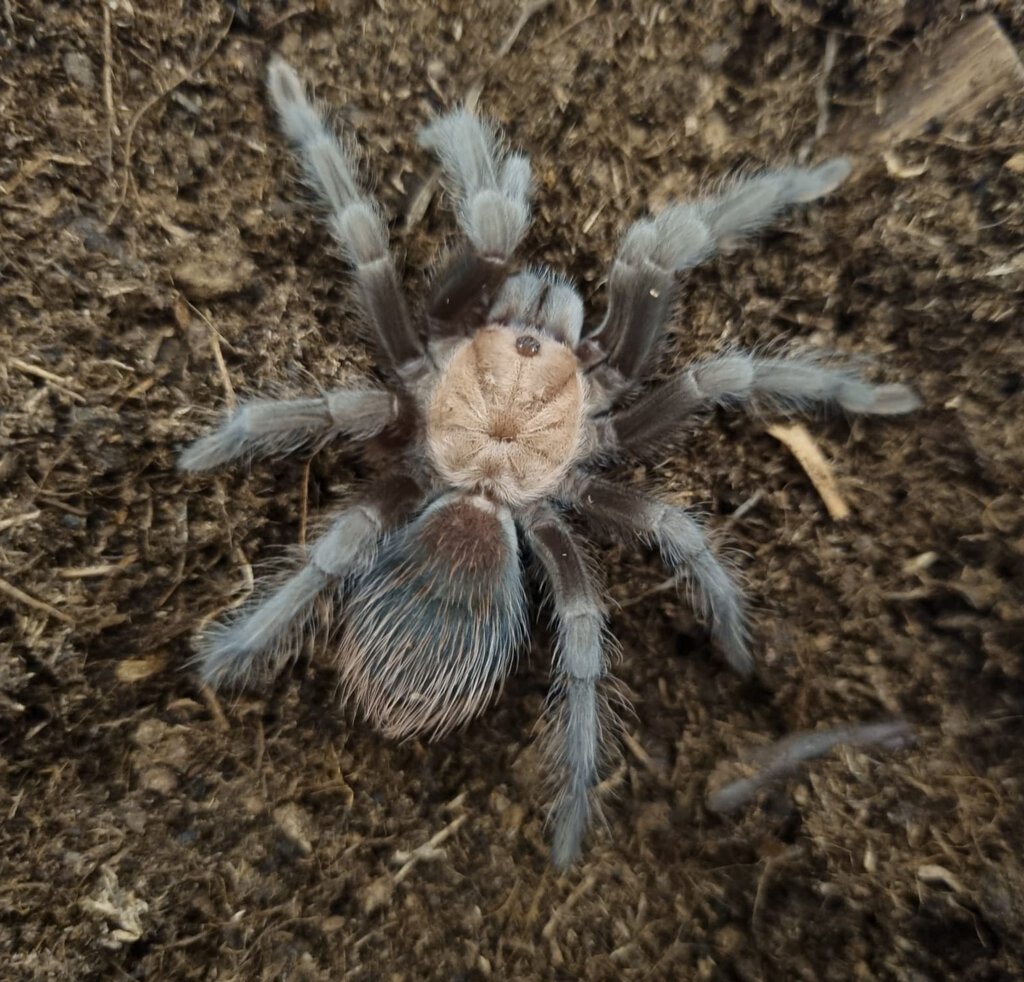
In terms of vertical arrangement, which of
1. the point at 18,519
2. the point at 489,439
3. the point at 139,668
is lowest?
the point at 139,668

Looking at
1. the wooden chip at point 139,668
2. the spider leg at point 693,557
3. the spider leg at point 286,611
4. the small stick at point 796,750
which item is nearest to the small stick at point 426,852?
the spider leg at point 286,611

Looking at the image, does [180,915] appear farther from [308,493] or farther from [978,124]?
[978,124]

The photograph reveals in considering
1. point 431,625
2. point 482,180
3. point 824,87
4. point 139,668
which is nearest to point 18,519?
point 139,668

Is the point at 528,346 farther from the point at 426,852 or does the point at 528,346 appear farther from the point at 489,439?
the point at 426,852

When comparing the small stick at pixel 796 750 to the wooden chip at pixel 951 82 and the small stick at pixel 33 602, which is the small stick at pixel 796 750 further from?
the small stick at pixel 33 602

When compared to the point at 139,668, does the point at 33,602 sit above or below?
above

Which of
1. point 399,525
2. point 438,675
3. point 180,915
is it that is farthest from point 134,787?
point 399,525
